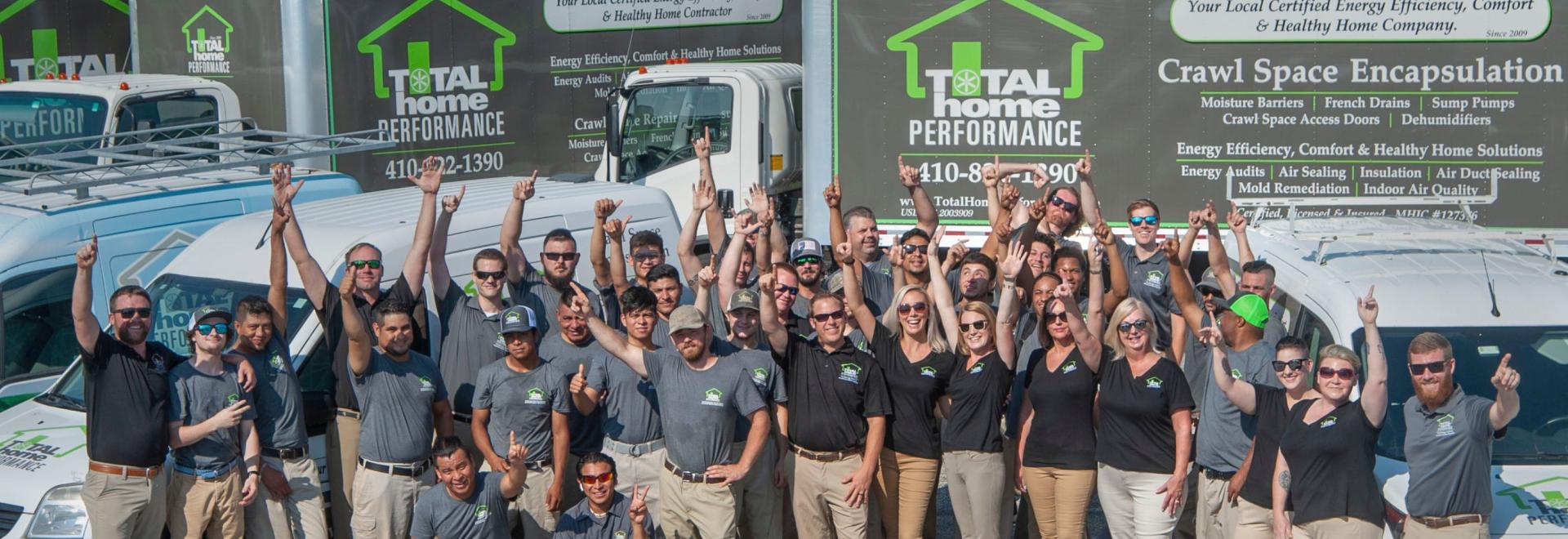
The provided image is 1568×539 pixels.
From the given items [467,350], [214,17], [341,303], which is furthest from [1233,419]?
[214,17]

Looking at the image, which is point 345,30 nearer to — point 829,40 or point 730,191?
point 730,191

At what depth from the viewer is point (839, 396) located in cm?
739

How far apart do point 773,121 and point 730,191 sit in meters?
0.93

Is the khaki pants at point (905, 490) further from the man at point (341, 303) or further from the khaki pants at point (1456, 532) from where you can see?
the man at point (341, 303)

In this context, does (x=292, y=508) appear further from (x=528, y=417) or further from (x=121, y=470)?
(x=528, y=417)

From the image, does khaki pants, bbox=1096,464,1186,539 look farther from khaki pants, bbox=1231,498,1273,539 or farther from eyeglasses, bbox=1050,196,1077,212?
eyeglasses, bbox=1050,196,1077,212

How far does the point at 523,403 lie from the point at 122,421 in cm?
184

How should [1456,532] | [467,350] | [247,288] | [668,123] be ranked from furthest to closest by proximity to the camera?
[668,123]
[247,288]
[467,350]
[1456,532]

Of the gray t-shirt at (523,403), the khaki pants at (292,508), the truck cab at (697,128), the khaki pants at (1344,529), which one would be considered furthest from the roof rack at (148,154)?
the khaki pants at (1344,529)

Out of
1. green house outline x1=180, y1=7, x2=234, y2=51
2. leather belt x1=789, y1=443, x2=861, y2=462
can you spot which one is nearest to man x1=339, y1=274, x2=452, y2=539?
leather belt x1=789, y1=443, x2=861, y2=462

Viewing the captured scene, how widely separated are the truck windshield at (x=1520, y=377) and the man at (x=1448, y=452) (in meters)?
0.37

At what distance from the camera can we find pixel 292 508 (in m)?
7.47

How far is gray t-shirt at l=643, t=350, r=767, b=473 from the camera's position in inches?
283

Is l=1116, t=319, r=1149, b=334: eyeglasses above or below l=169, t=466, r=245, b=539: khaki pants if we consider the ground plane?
above
